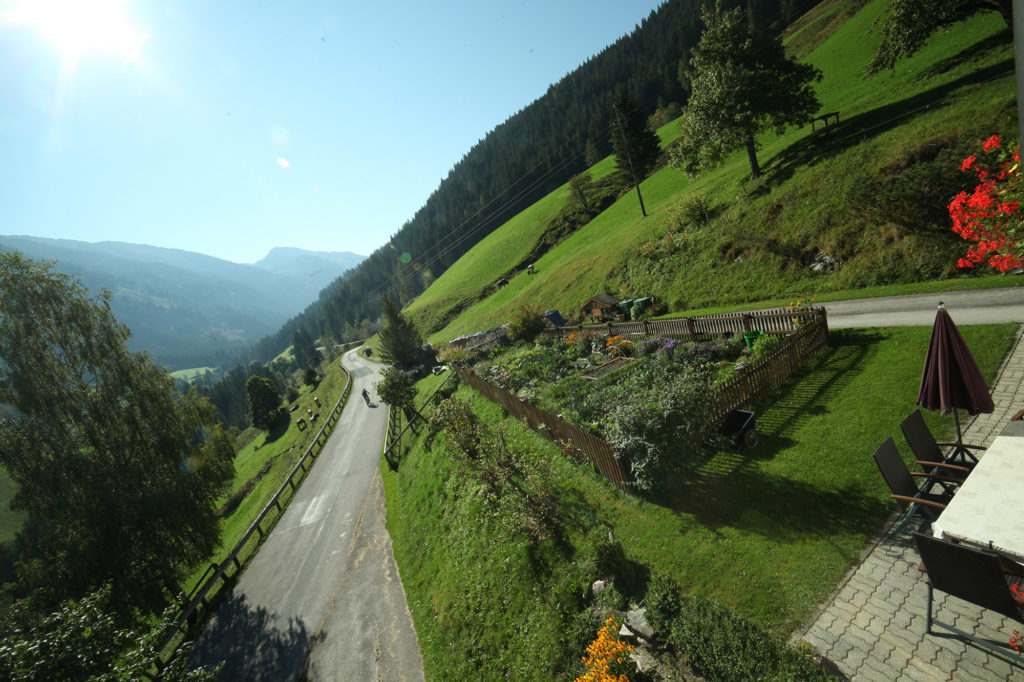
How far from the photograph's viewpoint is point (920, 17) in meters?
19.4

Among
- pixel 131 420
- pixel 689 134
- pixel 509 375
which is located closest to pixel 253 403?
pixel 131 420

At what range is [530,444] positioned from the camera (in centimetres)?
1434

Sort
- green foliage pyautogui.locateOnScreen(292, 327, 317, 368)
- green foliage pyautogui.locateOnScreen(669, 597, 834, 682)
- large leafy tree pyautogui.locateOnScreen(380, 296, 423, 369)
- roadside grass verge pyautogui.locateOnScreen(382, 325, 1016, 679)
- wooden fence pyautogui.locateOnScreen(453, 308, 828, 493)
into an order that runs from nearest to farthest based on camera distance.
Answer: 1. green foliage pyautogui.locateOnScreen(669, 597, 834, 682)
2. roadside grass verge pyautogui.locateOnScreen(382, 325, 1016, 679)
3. wooden fence pyautogui.locateOnScreen(453, 308, 828, 493)
4. large leafy tree pyautogui.locateOnScreen(380, 296, 423, 369)
5. green foliage pyautogui.locateOnScreen(292, 327, 317, 368)

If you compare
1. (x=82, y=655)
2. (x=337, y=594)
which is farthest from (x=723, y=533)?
(x=337, y=594)

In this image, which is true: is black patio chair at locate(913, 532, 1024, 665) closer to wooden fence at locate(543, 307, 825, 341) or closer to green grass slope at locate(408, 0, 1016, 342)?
wooden fence at locate(543, 307, 825, 341)

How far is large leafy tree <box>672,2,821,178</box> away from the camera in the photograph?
85.0 feet

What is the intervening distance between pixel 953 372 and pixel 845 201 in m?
18.6

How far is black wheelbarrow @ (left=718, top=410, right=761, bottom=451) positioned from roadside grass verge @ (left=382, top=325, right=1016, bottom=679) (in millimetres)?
260

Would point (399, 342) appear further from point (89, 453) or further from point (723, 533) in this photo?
point (723, 533)

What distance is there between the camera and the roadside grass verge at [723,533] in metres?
6.52

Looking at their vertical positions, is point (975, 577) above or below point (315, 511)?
above

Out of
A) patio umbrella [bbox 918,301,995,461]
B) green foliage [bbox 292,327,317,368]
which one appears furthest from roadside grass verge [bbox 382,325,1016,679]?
green foliage [bbox 292,327,317,368]

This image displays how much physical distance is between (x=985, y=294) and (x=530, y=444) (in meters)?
16.0

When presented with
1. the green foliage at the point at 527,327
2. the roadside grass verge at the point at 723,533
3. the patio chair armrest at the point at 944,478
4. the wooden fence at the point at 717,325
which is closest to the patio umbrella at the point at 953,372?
the patio chair armrest at the point at 944,478
